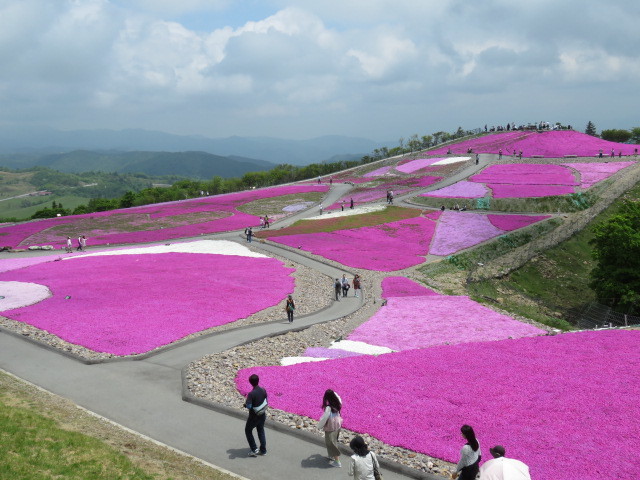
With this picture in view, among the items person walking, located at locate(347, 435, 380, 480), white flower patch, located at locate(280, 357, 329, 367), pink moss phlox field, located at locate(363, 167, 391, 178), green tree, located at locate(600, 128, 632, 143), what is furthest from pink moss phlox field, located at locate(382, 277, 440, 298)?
green tree, located at locate(600, 128, 632, 143)

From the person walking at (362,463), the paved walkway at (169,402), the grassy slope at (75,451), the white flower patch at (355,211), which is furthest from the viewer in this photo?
the white flower patch at (355,211)

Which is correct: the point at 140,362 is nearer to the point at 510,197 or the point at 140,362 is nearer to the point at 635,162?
the point at 510,197

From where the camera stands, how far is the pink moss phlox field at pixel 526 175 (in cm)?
8800

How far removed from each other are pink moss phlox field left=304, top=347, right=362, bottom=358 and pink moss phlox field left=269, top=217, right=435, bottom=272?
24.7 meters

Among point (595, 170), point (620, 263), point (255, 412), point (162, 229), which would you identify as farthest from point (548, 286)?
point (595, 170)

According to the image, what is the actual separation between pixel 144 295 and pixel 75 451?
77.6 ft

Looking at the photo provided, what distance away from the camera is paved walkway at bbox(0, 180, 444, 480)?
586 inches

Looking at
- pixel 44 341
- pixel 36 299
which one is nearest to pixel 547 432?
pixel 44 341

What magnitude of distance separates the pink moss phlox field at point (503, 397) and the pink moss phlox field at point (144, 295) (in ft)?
30.9

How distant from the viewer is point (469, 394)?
1928 centimetres

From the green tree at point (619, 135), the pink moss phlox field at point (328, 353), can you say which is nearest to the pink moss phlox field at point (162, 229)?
the pink moss phlox field at point (328, 353)

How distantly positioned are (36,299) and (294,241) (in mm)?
31513

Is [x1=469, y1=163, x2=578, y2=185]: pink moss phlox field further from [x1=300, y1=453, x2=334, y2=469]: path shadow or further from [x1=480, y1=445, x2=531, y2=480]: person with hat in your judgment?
[x1=480, y1=445, x2=531, y2=480]: person with hat

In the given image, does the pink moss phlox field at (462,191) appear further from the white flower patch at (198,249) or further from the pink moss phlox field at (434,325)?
the pink moss phlox field at (434,325)
